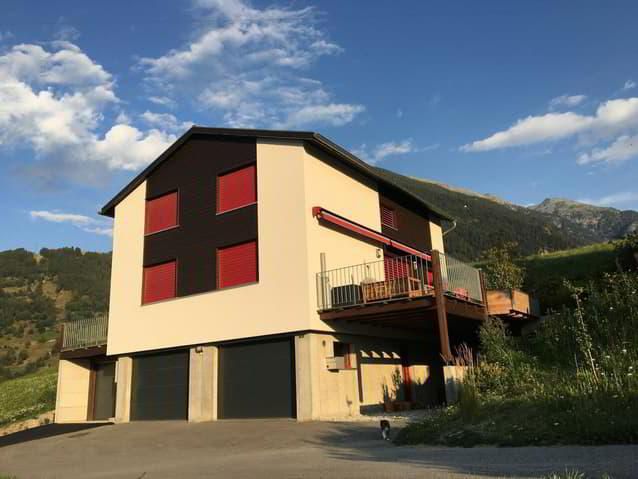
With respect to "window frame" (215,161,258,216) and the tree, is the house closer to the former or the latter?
"window frame" (215,161,258,216)

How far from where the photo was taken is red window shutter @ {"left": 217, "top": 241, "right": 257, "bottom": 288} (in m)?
17.6

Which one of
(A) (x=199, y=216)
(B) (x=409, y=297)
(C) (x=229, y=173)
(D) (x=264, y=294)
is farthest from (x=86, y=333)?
(B) (x=409, y=297)

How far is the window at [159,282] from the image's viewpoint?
1995cm

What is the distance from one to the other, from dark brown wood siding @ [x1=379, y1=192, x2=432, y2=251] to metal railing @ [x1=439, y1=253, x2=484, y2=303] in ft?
15.1

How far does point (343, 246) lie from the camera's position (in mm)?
18156

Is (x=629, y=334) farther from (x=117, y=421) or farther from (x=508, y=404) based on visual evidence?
(x=117, y=421)

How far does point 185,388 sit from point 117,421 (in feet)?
11.3

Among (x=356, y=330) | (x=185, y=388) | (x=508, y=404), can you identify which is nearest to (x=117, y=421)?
(x=185, y=388)

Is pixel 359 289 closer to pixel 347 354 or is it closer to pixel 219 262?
pixel 347 354

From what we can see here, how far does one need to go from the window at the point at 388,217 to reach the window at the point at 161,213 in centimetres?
793

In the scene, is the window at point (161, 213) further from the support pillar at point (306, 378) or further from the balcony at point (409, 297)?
the support pillar at point (306, 378)

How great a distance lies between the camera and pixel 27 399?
87.0 ft

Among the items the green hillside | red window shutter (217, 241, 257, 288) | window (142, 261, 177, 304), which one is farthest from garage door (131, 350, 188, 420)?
the green hillside

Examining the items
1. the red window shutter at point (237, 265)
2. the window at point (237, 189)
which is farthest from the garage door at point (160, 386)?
the window at point (237, 189)
